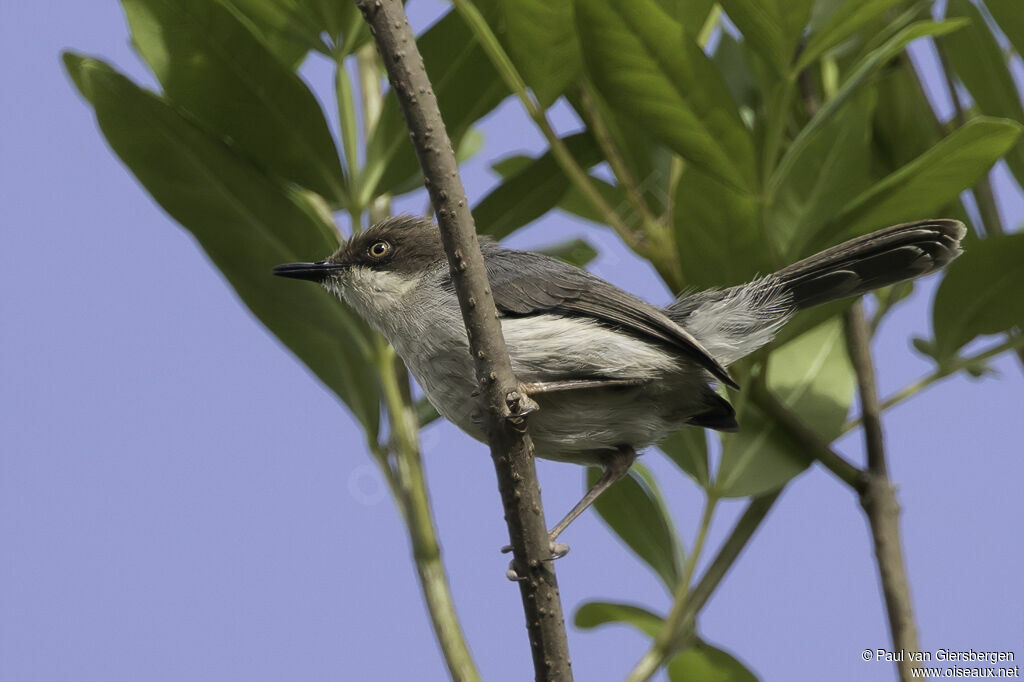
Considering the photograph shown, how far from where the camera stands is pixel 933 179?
270 centimetres

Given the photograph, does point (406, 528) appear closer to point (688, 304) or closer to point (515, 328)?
point (515, 328)

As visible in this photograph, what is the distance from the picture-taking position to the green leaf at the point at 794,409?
301cm

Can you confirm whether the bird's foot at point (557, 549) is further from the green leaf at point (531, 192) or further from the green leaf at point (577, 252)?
the green leaf at point (577, 252)

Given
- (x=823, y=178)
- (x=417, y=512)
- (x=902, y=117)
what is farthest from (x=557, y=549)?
(x=902, y=117)

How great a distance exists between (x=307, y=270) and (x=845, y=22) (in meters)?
1.55

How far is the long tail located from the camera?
2881 millimetres

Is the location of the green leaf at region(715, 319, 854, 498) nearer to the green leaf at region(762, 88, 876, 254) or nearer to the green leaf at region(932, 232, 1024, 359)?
the green leaf at region(932, 232, 1024, 359)

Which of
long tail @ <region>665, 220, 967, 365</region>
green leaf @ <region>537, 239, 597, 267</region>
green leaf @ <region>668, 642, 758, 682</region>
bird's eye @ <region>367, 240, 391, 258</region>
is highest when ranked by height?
green leaf @ <region>537, 239, 597, 267</region>

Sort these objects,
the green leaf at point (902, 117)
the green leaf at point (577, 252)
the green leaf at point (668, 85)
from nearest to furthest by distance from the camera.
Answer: the green leaf at point (668, 85), the green leaf at point (902, 117), the green leaf at point (577, 252)

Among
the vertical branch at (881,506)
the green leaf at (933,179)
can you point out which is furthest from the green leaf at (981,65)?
the vertical branch at (881,506)

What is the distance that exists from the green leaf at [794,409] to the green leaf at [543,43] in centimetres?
106

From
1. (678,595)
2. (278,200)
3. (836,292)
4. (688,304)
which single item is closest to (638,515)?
(678,595)

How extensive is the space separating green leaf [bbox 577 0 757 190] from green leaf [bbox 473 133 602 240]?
40cm

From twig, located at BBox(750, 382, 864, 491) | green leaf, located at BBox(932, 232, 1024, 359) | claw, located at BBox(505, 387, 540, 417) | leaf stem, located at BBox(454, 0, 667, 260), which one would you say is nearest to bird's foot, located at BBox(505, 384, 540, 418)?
claw, located at BBox(505, 387, 540, 417)
